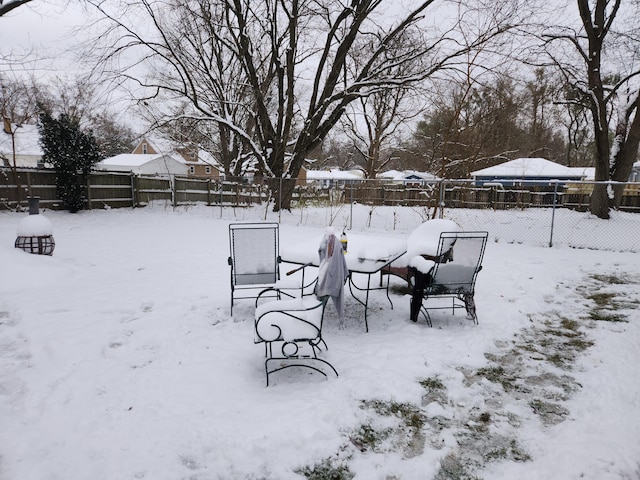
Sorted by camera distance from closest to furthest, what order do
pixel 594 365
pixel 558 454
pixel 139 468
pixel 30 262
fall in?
pixel 139 468 < pixel 558 454 < pixel 594 365 < pixel 30 262

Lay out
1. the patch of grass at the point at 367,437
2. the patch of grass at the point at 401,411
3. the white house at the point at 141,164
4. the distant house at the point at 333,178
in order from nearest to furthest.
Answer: the patch of grass at the point at 367,437, the patch of grass at the point at 401,411, the distant house at the point at 333,178, the white house at the point at 141,164

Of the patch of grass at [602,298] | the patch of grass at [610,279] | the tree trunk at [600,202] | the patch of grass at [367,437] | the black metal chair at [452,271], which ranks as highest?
the tree trunk at [600,202]

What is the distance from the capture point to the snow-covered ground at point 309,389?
96.8 inches

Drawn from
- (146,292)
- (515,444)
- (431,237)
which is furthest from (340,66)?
(515,444)

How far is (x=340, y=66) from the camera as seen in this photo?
16.2m

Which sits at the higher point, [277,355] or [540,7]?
[540,7]

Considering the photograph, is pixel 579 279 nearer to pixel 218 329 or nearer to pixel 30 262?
pixel 218 329

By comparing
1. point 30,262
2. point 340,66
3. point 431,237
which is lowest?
point 30,262

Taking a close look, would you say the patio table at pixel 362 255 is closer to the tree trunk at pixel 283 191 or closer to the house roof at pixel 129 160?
the tree trunk at pixel 283 191

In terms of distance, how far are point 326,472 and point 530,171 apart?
105 feet

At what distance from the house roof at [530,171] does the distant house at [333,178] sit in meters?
11.1

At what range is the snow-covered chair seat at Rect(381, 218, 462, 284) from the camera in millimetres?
5227

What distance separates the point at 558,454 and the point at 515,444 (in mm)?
259

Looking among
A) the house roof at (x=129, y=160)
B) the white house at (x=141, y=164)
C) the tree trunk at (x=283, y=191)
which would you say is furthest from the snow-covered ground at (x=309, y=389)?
the house roof at (x=129, y=160)
